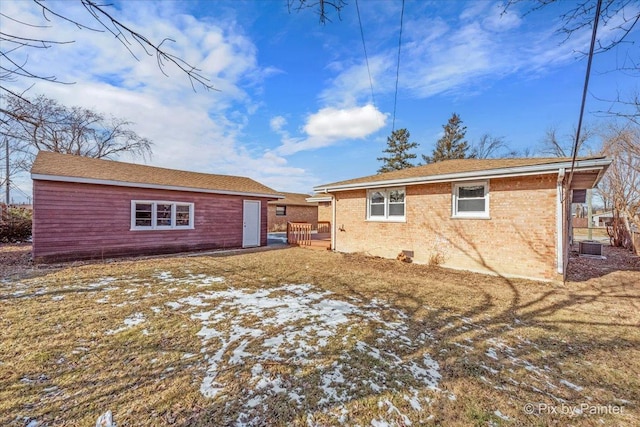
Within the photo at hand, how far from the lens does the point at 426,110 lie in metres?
14.3

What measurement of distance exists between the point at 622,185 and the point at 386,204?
14895 mm

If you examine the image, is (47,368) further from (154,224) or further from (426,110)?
(426,110)

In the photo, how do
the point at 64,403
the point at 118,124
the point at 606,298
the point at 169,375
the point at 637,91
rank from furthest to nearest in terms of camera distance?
the point at 118,124, the point at 606,298, the point at 637,91, the point at 169,375, the point at 64,403

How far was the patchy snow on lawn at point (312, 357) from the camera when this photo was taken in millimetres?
2482

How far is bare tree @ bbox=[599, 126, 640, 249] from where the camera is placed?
45.8 feet

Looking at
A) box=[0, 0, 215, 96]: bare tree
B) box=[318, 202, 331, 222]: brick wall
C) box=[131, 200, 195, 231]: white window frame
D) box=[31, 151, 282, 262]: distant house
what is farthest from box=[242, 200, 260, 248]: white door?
box=[0, 0, 215, 96]: bare tree

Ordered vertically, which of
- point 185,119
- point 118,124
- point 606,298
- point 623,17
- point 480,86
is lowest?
point 606,298

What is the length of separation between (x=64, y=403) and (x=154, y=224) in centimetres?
959

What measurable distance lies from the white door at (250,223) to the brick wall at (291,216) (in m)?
10.4

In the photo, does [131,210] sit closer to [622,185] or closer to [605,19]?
[605,19]

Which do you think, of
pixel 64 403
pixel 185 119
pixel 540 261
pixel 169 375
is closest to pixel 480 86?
pixel 540 261

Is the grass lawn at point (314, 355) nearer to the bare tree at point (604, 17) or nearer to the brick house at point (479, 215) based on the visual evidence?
the brick house at point (479, 215)

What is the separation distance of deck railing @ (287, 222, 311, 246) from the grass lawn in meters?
7.65

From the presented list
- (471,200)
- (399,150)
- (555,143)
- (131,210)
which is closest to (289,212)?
(131,210)
